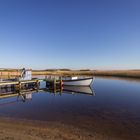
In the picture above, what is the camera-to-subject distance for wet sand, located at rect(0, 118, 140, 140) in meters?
11.1

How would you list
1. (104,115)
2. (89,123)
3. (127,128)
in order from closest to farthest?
(127,128) → (89,123) → (104,115)

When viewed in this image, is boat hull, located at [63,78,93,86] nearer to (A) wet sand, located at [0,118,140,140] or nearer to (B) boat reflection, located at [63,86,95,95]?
(B) boat reflection, located at [63,86,95,95]

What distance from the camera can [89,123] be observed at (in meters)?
15.3

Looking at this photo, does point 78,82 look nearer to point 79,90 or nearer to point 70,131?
point 79,90

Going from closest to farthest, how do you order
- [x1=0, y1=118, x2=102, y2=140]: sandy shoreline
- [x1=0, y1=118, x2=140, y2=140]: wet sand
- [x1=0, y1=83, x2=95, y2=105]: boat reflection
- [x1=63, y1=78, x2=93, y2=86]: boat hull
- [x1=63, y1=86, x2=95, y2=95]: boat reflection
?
[x1=0, y1=118, x2=102, y2=140]: sandy shoreline, [x1=0, y1=118, x2=140, y2=140]: wet sand, [x1=0, y1=83, x2=95, y2=105]: boat reflection, [x1=63, y1=86, x2=95, y2=95]: boat reflection, [x1=63, y1=78, x2=93, y2=86]: boat hull

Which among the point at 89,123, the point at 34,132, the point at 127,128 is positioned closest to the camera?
the point at 34,132

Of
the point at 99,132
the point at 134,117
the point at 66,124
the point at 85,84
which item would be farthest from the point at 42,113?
the point at 85,84

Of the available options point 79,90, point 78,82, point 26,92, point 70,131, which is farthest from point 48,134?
point 78,82

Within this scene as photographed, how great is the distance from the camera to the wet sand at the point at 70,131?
1106 centimetres

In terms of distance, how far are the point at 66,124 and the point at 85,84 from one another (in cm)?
3160

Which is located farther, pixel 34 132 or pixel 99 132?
pixel 99 132

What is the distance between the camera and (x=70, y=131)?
12.9 metres

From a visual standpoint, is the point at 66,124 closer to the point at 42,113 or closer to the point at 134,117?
the point at 42,113

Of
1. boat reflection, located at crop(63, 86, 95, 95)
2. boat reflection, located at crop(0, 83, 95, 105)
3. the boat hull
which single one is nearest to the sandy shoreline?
boat reflection, located at crop(0, 83, 95, 105)
